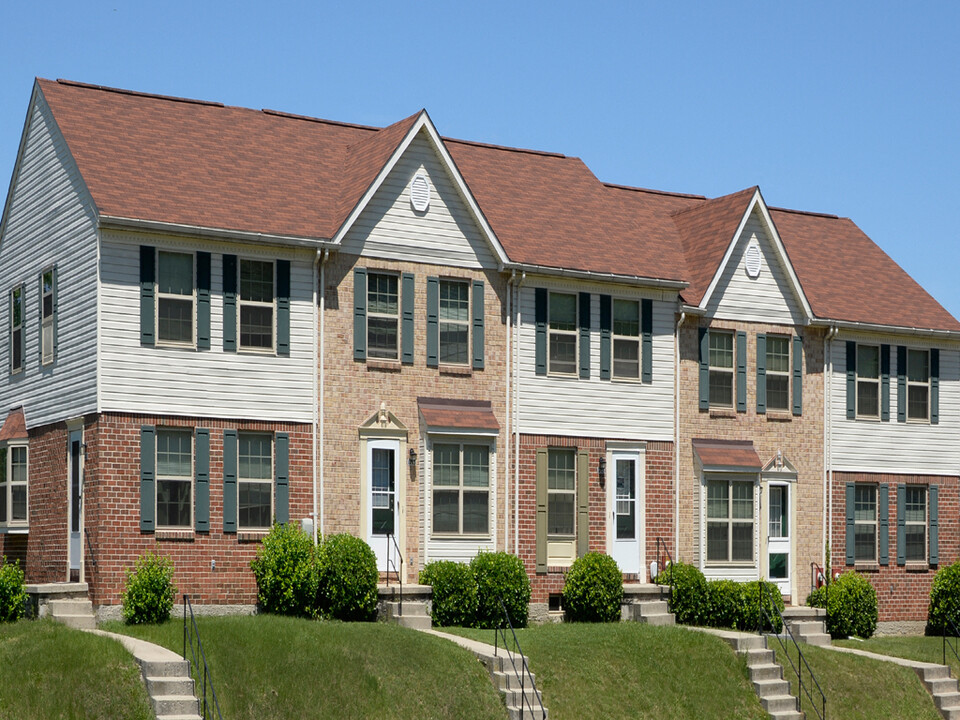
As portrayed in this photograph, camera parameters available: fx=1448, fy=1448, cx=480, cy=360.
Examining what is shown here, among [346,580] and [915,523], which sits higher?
[915,523]

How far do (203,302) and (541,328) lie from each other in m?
7.40

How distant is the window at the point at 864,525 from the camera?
34.1 meters

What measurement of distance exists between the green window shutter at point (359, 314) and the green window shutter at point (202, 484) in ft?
11.6

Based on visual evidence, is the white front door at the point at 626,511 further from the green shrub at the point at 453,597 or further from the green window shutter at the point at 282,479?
the green window shutter at the point at 282,479

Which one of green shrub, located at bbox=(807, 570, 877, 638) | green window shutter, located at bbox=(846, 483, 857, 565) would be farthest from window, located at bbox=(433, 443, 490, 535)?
green window shutter, located at bbox=(846, 483, 857, 565)

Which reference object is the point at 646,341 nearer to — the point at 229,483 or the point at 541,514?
the point at 541,514

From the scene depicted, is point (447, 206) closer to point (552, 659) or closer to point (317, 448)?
point (317, 448)

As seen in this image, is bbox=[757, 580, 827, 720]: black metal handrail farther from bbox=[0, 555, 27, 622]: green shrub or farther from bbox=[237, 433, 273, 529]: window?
bbox=[0, 555, 27, 622]: green shrub

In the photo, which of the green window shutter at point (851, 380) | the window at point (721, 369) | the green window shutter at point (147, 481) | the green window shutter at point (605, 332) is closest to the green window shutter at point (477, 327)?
the green window shutter at point (605, 332)

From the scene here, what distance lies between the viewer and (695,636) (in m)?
26.7

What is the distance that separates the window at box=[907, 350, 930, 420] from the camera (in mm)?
35594

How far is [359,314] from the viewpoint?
92.7 feet

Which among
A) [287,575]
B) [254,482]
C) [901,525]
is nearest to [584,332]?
[254,482]

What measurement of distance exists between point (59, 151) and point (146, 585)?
9068 millimetres
